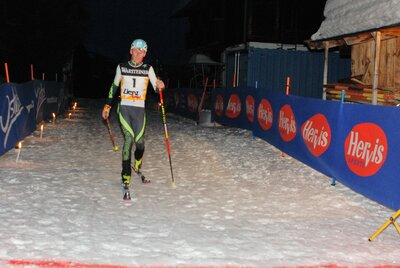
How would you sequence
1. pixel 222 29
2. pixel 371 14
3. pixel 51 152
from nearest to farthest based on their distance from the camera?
1. pixel 51 152
2. pixel 371 14
3. pixel 222 29

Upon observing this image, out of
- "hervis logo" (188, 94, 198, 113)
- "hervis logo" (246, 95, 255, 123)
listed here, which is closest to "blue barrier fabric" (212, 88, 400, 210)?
"hervis logo" (246, 95, 255, 123)

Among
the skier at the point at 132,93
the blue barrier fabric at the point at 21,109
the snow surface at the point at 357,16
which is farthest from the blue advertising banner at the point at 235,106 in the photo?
the skier at the point at 132,93

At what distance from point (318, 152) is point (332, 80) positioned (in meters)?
15.7

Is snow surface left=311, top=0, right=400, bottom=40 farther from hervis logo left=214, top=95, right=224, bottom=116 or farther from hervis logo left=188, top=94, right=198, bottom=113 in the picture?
hervis logo left=188, top=94, right=198, bottom=113

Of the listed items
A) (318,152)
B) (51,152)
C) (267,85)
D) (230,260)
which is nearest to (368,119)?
(318,152)

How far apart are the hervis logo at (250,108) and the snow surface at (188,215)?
392 centimetres

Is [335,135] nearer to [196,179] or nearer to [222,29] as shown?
[196,179]

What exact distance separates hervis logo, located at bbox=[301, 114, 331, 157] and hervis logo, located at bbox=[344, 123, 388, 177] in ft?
2.82

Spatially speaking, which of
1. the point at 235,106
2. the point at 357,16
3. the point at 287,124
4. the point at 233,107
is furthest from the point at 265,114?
the point at 233,107

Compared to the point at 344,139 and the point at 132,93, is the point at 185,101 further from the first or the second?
the point at 132,93

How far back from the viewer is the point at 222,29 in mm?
32344

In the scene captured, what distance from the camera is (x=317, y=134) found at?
31.0 feet

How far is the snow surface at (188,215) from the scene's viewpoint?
16.1 feet

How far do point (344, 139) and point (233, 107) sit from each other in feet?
31.2
